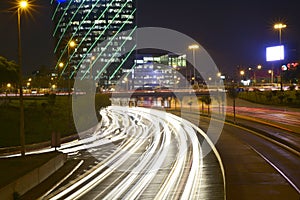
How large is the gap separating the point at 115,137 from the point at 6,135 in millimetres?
7139

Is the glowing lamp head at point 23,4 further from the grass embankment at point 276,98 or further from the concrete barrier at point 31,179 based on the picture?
the grass embankment at point 276,98

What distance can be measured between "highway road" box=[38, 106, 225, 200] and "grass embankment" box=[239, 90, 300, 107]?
33894 mm

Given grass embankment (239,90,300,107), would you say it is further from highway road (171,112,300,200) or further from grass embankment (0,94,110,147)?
grass embankment (0,94,110,147)

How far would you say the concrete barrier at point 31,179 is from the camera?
1233cm

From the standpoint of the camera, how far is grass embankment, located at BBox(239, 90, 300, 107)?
5909 centimetres

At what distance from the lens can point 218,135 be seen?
1182 inches

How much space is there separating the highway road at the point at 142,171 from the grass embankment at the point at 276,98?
111 ft

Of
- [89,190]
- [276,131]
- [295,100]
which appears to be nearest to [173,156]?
[89,190]

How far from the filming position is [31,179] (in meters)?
14.4

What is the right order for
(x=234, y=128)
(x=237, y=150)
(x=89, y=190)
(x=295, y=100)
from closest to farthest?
(x=89, y=190)
(x=237, y=150)
(x=234, y=128)
(x=295, y=100)

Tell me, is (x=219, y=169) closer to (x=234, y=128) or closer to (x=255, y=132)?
(x=255, y=132)

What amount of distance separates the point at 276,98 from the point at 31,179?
180 feet

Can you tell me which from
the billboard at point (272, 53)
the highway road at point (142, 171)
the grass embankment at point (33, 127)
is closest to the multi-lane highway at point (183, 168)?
the highway road at point (142, 171)

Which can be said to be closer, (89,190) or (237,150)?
(89,190)
